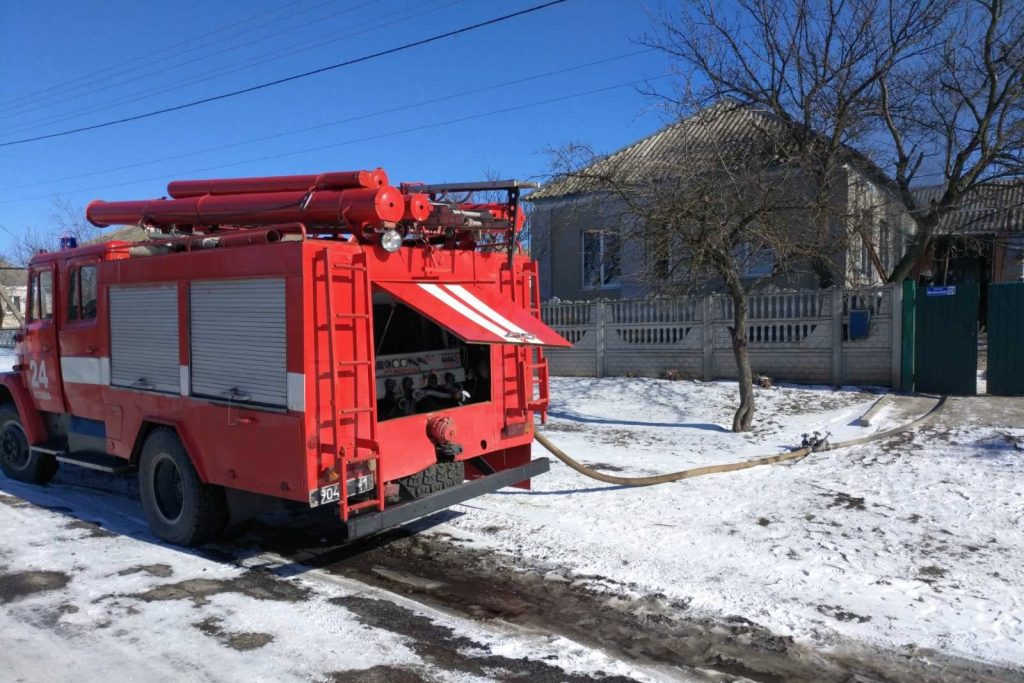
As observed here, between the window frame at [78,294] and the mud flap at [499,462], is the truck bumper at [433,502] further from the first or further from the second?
the window frame at [78,294]

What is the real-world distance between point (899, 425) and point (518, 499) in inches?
225

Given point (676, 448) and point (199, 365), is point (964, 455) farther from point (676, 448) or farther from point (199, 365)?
point (199, 365)

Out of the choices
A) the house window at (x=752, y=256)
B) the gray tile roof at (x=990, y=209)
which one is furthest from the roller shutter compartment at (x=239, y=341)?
the gray tile roof at (x=990, y=209)

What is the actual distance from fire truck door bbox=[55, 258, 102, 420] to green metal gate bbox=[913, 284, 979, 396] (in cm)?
1174

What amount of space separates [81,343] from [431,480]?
3.90 meters

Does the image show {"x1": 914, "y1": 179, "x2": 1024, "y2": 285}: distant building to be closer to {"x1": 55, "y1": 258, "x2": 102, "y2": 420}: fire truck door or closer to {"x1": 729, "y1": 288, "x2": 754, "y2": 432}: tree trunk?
{"x1": 729, "y1": 288, "x2": 754, "y2": 432}: tree trunk

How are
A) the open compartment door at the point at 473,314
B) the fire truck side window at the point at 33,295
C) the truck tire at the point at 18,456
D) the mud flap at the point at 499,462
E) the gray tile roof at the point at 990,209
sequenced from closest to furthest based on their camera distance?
the open compartment door at the point at 473,314, the mud flap at the point at 499,462, the fire truck side window at the point at 33,295, the truck tire at the point at 18,456, the gray tile roof at the point at 990,209

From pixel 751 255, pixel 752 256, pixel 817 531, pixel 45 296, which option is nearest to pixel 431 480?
pixel 817 531

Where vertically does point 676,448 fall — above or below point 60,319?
below

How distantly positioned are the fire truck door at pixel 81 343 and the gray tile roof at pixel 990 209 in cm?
1490

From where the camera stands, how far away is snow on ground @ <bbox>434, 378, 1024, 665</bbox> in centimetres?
495

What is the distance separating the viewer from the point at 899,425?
33.8ft

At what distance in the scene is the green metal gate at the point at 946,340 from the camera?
39.4 ft

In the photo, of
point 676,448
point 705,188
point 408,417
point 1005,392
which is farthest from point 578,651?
point 1005,392
